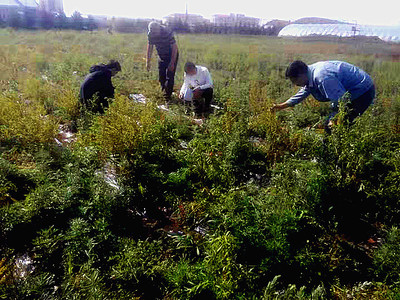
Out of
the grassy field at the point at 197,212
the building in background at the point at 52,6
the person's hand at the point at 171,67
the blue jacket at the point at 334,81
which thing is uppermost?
the building in background at the point at 52,6

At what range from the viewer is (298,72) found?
3379 mm

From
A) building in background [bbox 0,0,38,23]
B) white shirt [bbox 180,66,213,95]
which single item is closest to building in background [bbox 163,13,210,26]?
white shirt [bbox 180,66,213,95]

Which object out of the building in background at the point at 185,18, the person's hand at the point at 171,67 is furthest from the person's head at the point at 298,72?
the building in background at the point at 185,18

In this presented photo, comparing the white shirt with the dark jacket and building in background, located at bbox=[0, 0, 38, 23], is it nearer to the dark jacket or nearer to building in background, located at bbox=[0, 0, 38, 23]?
the dark jacket

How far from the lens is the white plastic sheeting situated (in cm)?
1521

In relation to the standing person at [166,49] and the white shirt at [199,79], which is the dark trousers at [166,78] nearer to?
the standing person at [166,49]

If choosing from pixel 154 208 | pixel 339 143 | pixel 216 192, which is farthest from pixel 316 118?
pixel 154 208

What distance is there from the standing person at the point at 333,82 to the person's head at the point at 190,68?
2.18m

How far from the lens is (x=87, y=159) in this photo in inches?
121

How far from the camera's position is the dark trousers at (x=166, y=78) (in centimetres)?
627

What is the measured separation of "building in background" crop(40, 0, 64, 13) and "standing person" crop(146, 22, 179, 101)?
1059 inches

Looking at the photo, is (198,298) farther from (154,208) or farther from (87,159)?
(87,159)

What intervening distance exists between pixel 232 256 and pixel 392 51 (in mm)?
10392

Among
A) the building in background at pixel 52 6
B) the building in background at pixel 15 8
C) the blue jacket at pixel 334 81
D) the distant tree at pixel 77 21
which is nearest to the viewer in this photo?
the blue jacket at pixel 334 81
